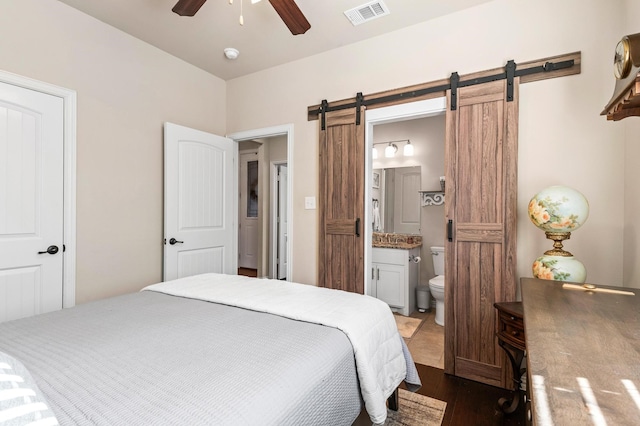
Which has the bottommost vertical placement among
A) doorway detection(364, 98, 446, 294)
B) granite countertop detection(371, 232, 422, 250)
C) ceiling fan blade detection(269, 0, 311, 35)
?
granite countertop detection(371, 232, 422, 250)

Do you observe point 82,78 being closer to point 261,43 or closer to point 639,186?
point 261,43

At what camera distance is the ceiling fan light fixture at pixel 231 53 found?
308cm

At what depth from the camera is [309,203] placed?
10.6 ft

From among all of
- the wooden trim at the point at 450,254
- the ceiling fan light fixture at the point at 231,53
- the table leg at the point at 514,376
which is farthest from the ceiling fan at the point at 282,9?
the table leg at the point at 514,376

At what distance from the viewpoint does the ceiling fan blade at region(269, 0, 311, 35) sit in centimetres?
189

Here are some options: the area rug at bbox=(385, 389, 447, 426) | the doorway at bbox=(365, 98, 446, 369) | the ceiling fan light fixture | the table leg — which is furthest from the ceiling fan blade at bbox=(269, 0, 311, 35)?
the area rug at bbox=(385, 389, 447, 426)

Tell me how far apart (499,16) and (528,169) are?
3.72 ft

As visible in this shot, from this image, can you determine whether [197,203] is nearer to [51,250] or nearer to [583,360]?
[51,250]

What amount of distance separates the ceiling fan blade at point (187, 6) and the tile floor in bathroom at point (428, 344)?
298 centimetres

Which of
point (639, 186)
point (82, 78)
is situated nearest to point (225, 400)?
point (639, 186)

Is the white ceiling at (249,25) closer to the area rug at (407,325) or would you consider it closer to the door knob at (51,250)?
the door knob at (51,250)

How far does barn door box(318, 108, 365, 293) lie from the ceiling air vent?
27.7 inches

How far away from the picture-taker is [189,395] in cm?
88

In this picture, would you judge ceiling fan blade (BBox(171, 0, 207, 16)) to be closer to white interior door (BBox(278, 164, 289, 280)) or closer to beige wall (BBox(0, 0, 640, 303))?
beige wall (BBox(0, 0, 640, 303))
